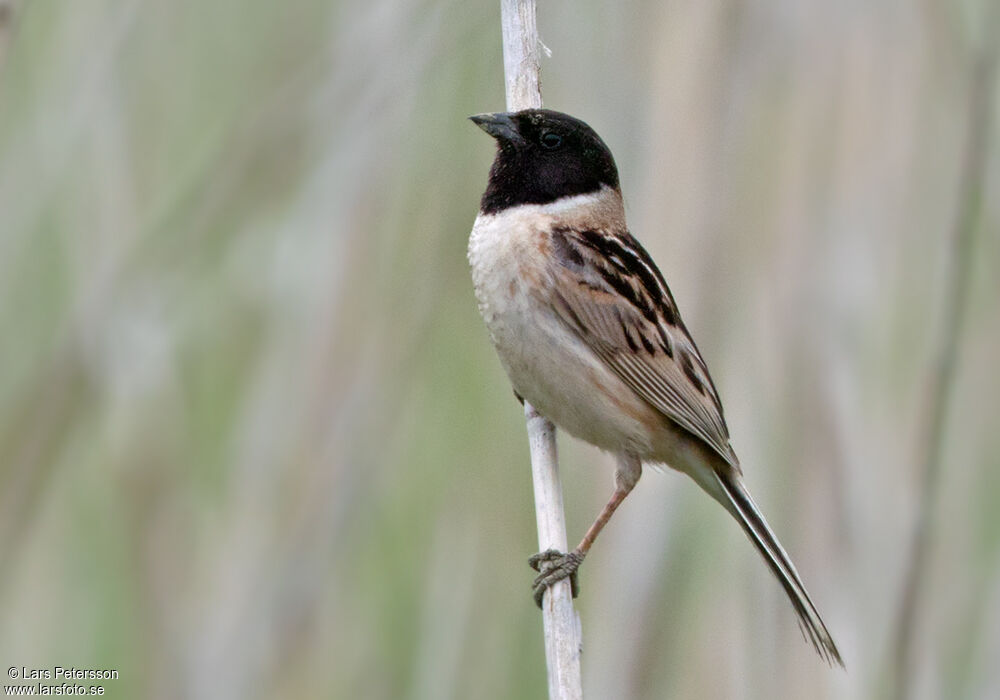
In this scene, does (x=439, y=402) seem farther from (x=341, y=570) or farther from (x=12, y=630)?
(x=12, y=630)

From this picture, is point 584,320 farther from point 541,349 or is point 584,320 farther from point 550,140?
point 550,140

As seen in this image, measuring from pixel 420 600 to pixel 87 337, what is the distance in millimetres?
1022

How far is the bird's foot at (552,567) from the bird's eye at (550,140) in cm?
106

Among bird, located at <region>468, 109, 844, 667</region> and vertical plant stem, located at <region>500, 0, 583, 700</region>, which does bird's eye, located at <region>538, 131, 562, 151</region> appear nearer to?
bird, located at <region>468, 109, 844, 667</region>

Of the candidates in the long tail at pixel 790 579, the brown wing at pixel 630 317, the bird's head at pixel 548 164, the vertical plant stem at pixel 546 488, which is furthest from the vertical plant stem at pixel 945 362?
the bird's head at pixel 548 164

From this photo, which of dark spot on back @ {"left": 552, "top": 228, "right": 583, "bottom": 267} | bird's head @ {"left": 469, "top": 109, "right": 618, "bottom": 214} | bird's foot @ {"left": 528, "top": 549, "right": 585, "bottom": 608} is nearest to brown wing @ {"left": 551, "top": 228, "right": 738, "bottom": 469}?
dark spot on back @ {"left": 552, "top": 228, "right": 583, "bottom": 267}

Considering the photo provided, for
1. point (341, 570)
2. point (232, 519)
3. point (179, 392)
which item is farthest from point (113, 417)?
point (341, 570)

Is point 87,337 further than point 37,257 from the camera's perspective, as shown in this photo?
No

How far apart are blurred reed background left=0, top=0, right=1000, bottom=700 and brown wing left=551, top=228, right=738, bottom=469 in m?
0.17

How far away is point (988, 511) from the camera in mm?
2998

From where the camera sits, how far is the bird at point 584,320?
3100mm

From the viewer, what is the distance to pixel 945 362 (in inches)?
103

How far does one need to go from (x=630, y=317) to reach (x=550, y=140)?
51 cm

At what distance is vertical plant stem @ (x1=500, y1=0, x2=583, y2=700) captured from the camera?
2449 mm
